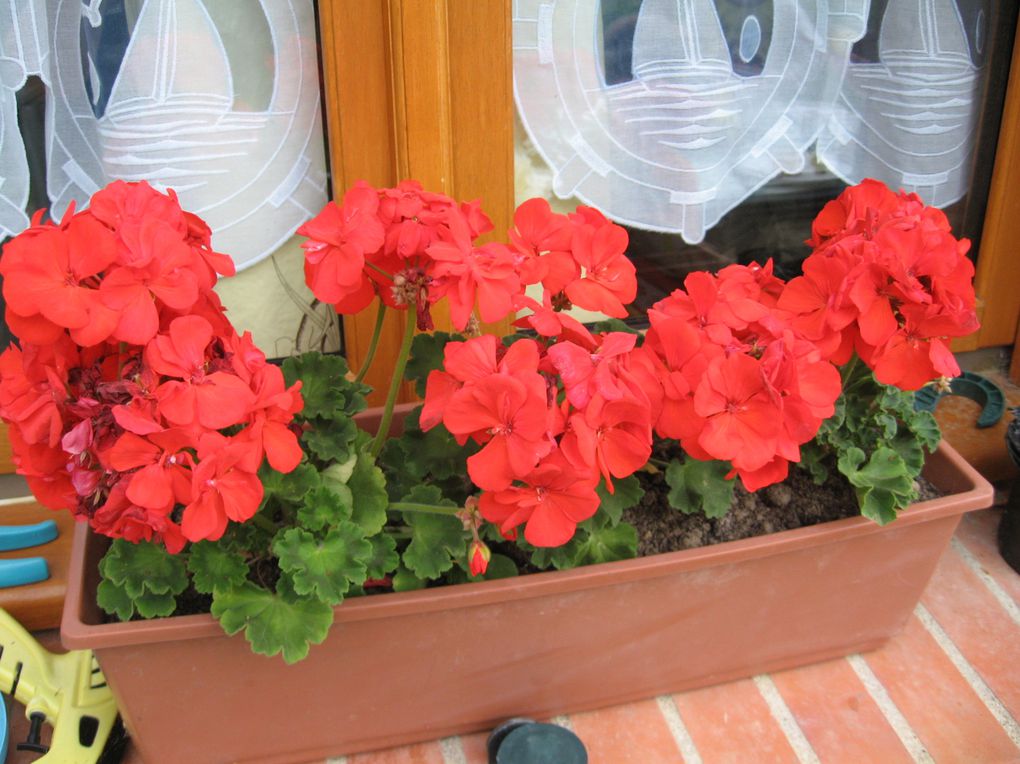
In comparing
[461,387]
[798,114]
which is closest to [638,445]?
[461,387]

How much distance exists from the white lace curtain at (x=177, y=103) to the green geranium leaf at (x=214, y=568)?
54 centimetres

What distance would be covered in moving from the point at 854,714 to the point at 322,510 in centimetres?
80

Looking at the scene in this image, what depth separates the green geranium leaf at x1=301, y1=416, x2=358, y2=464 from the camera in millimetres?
1149

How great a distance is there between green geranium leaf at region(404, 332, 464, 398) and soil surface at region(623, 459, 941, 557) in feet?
1.07

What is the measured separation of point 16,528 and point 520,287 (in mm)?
952

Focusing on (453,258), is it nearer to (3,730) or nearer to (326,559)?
(326,559)

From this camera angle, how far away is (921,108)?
1652mm

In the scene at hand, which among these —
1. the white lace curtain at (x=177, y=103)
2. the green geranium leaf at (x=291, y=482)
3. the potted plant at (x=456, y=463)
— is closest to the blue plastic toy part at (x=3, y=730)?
→ the potted plant at (x=456, y=463)

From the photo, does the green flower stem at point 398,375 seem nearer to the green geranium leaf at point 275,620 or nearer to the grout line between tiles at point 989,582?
the green geranium leaf at point 275,620

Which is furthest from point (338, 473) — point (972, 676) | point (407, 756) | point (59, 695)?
point (972, 676)

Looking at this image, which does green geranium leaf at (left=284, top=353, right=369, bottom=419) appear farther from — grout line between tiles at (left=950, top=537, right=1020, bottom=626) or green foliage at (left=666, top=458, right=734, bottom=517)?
grout line between tiles at (left=950, top=537, right=1020, bottom=626)

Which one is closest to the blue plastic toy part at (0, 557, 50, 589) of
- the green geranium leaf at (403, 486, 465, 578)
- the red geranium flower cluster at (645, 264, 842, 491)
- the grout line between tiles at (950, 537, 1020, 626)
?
the green geranium leaf at (403, 486, 465, 578)

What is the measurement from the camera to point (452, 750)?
1276mm

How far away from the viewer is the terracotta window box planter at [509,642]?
1.12 metres
